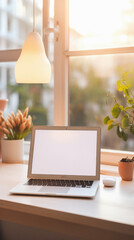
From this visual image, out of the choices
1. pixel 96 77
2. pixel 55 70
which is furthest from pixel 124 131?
pixel 55 70

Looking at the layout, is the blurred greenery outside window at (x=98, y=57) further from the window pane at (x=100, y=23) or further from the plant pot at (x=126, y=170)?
the plant pot at (x=126, y=170)

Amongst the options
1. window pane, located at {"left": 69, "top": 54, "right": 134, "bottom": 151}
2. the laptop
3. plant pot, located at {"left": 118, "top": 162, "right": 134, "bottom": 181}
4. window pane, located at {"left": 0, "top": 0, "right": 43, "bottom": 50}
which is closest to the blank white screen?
the laptop

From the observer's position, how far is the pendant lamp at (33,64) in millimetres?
1501

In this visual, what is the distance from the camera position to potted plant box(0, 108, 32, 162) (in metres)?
1.78

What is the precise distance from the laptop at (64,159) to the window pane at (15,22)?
2.73 feet

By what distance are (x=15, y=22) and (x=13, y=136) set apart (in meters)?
0.80

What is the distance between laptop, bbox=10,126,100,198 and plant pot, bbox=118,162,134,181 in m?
0.11

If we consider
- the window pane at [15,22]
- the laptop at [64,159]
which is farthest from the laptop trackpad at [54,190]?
the window pane at [15,22]

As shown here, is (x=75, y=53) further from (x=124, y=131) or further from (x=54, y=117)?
(x=124, y=131)

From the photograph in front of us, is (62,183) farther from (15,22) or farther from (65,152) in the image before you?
(15,22)

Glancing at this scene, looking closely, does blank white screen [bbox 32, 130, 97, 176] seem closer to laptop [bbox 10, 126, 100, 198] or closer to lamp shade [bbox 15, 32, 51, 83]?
laptop [bbox 10, 126, 100, 198]

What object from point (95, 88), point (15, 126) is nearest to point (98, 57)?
point (95, 88)

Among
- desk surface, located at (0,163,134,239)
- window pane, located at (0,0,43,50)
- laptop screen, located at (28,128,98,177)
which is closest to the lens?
desk surface, located at (0,163,134,239)

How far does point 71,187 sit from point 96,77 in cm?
82
